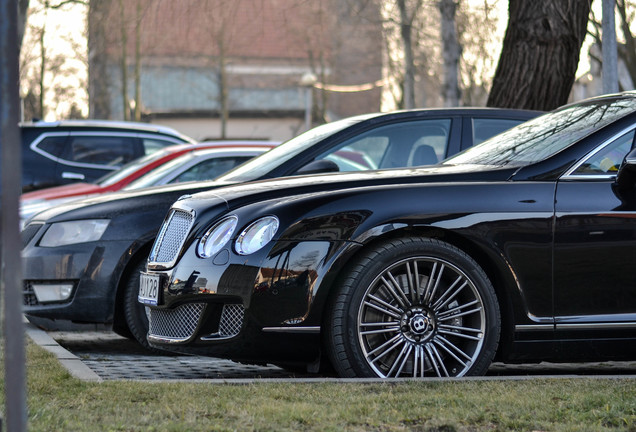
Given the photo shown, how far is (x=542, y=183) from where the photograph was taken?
19.4ft

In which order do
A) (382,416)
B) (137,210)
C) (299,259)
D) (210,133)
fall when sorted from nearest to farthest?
(382,416) → (299,259) → (137,210) → (210,133)

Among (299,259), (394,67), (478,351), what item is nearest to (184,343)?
(299,259)

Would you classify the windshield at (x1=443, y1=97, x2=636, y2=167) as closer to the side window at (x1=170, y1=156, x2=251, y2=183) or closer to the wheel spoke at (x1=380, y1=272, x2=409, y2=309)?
the wheel spoke at (x1=380, y1=272, x2=409, y2=309)

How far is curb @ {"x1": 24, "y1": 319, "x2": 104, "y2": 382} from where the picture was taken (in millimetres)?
5705

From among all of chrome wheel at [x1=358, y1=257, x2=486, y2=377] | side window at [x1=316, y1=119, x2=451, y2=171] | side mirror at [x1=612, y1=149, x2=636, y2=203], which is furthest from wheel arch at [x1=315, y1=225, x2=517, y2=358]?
side window at [x1=316, y1=119, x2=451, y2=171]

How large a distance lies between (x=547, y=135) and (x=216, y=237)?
6.65 feet

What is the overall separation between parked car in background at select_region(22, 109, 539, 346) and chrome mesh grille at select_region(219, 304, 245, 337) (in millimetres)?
2142

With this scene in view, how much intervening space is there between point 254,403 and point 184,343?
1144 mm

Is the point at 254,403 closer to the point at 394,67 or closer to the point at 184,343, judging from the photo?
the point at 184,343

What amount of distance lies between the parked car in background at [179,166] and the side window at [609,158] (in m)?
5.02

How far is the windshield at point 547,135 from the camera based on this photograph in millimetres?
6230

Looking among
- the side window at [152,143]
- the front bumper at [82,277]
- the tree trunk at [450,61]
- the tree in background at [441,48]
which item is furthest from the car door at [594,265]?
the tree trunk at [450,61]

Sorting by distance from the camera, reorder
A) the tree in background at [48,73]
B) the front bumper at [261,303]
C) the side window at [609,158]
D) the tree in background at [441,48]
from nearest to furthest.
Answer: the front bumper at [261,303], the side window at [609,158], the tree in background at [441,48], the tree in background at [48,73]

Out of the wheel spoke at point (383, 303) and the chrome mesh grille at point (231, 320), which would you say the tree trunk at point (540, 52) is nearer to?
the wheel spoke at point (383, 303)
